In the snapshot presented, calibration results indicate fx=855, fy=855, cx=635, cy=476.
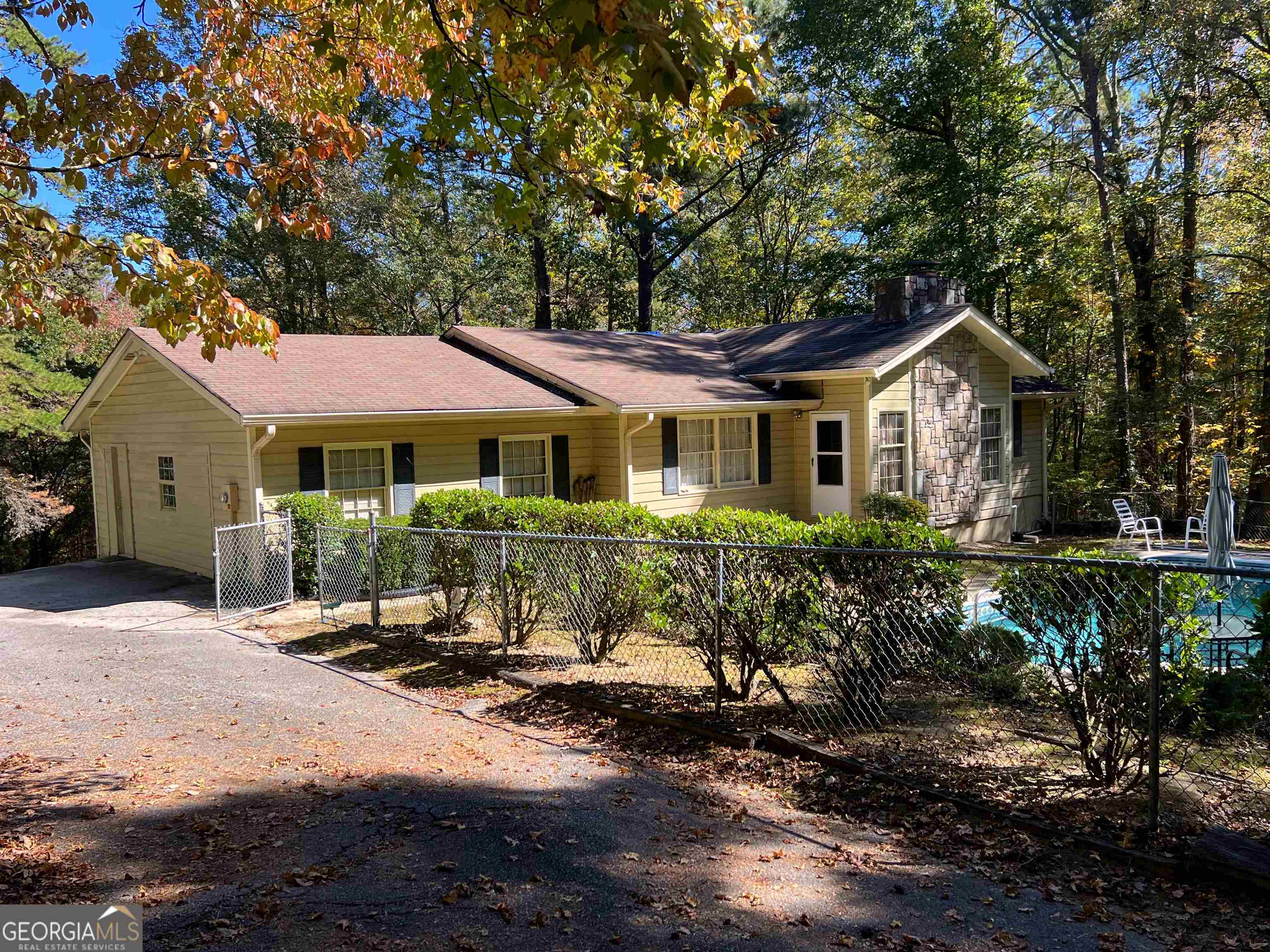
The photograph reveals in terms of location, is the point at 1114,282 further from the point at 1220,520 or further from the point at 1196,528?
the point at 1220,520

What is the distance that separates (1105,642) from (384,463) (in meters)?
11.4

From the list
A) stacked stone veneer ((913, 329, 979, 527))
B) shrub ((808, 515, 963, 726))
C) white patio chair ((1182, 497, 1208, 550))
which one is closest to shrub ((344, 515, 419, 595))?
shrub ((808, 515, 963, 726))

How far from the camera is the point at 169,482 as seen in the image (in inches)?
603

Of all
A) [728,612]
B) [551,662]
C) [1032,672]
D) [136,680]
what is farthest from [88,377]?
[1032,672]

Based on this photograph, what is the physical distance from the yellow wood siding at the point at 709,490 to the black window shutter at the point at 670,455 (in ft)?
0.20

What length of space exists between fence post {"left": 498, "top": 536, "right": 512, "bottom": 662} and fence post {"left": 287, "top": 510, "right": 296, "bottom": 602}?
4.56 m

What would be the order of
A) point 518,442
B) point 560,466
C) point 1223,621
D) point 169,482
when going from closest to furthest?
point 1223,621 < point 169,482 < point 518,442 < point 560,466

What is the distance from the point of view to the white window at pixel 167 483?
15203mm

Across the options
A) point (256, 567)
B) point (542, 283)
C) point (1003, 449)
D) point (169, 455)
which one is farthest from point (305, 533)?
point (542, 283)

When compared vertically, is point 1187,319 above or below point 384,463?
above

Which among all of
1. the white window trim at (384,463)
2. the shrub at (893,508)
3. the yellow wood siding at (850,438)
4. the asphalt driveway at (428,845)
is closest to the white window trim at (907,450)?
the yellow wood siding at (850,438)

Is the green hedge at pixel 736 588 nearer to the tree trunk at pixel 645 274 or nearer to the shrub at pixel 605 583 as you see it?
the shrub at pixel 605 583

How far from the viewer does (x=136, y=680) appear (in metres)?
8.23

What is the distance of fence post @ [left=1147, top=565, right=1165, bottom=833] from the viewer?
4.36 meters
